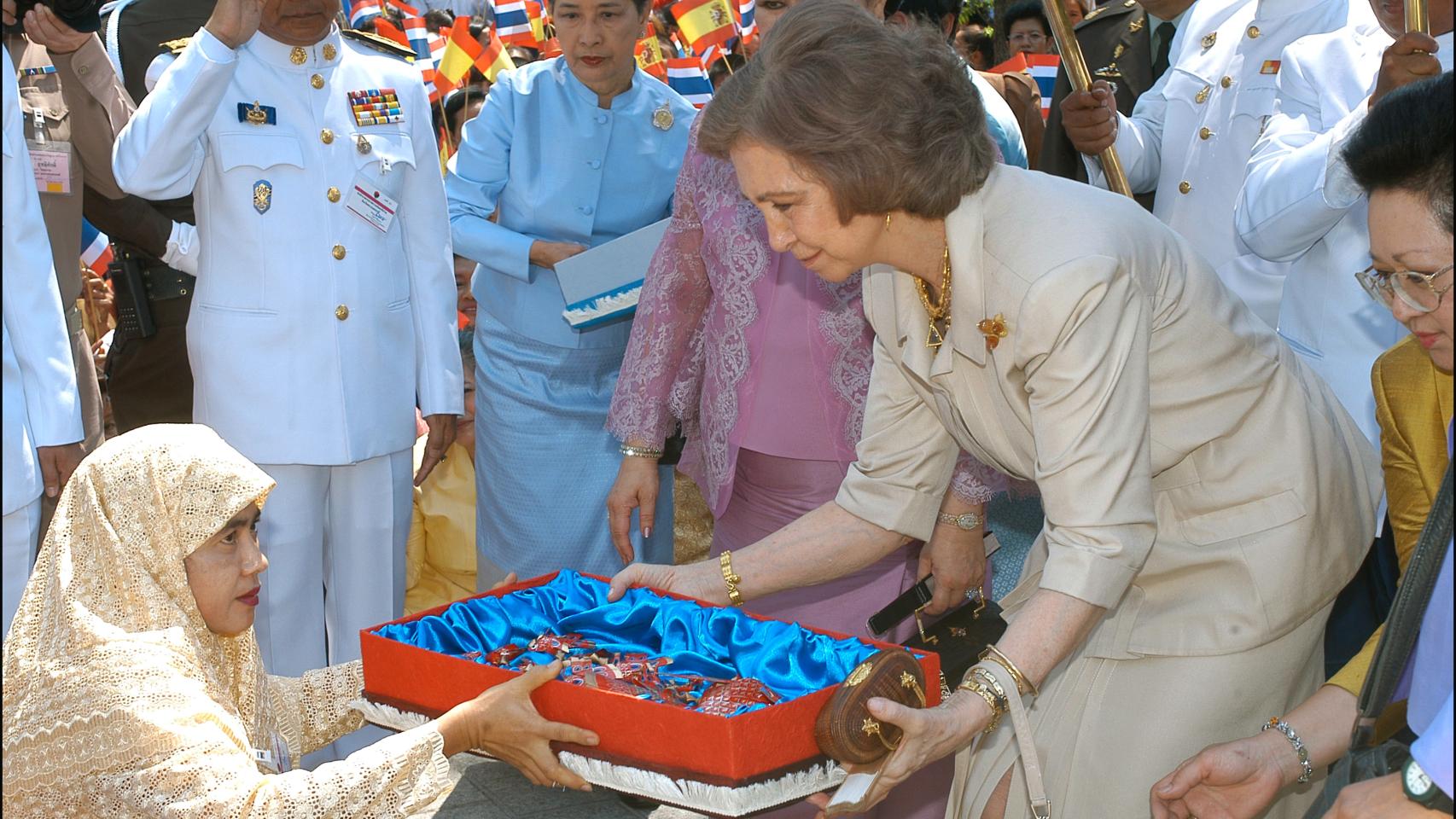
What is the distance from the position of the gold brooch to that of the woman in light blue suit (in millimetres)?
2121

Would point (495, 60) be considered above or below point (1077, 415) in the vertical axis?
below

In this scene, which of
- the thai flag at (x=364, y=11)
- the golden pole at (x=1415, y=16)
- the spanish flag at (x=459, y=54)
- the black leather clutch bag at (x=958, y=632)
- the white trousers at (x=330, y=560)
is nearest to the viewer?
the black leather clutch bag at (x=958, y=632)

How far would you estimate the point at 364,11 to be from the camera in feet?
29.0

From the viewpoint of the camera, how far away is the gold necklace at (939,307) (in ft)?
7.43

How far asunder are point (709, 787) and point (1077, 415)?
72cm

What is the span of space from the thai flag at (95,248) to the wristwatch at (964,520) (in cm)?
290

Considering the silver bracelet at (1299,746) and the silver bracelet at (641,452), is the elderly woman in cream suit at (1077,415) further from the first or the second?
the silver bracelet at (641,452)

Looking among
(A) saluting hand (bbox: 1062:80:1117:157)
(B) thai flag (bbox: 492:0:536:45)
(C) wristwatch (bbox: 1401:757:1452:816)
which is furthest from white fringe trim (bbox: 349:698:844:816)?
(B) thai flag (bbox: 492:0:536:45)

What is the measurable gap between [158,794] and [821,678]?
40.0 inches

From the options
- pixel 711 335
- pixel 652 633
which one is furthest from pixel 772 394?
pixel 652 633

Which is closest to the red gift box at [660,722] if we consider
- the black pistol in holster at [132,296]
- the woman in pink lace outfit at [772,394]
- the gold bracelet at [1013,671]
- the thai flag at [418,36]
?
the gold bracelet at [1013,671]

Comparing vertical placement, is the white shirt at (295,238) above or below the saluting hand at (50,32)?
below

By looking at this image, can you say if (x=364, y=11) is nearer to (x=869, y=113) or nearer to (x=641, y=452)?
(x=641, y=452)

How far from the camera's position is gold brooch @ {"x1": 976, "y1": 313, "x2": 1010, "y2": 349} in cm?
216
